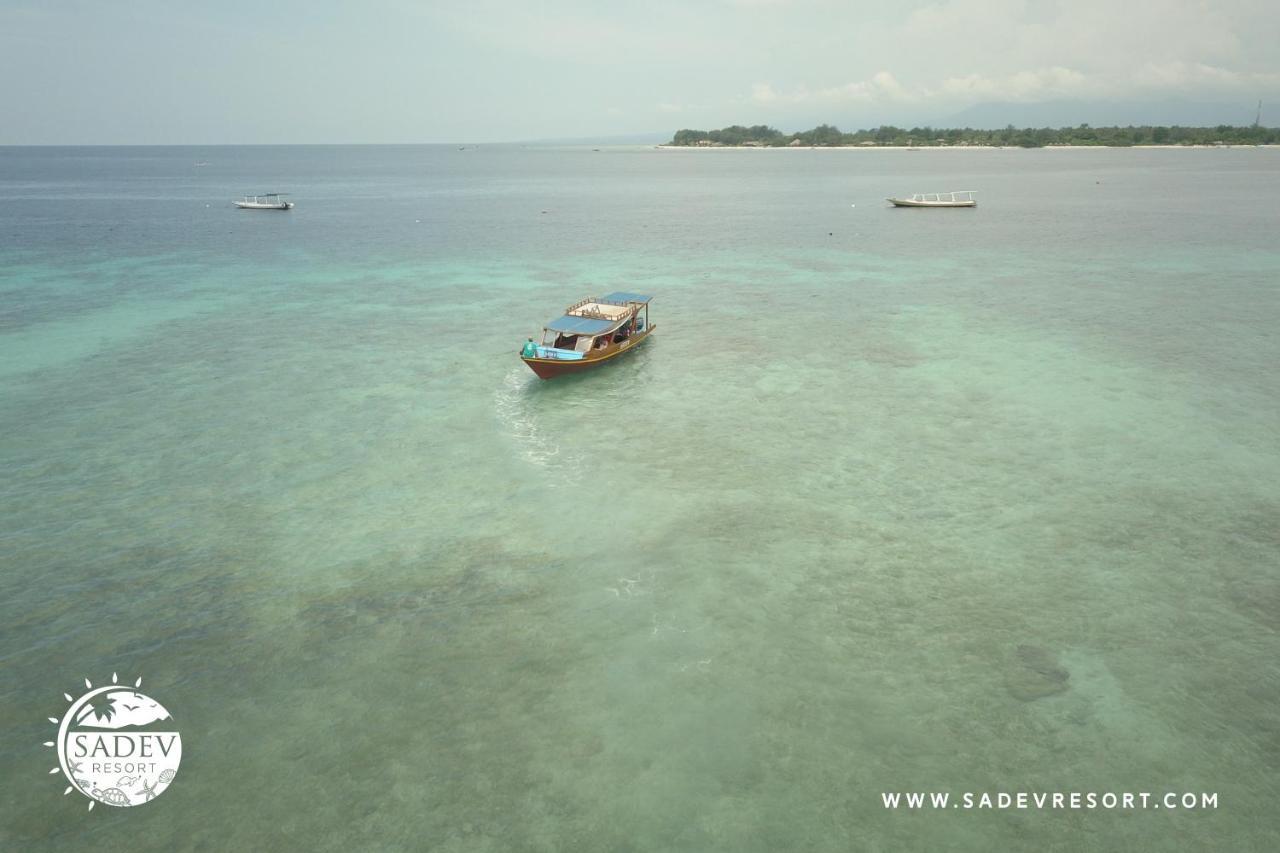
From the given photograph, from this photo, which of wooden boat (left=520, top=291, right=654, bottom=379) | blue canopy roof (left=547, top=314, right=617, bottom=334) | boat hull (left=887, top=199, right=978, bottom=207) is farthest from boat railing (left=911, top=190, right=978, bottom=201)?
blue canopy roof (left=547, top=314, right=617, bottom=334)

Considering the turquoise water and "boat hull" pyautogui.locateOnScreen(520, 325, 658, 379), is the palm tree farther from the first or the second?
"boat hull" pyautogui.locateOnScreen(520, 325, 658, 379)

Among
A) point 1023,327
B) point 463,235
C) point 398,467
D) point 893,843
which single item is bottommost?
point 893,843

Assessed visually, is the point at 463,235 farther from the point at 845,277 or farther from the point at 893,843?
the point at 893,843

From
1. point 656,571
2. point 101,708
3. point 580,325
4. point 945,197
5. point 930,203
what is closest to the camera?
point 101,708

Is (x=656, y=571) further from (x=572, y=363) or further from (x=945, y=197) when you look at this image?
(x=945, y=197)

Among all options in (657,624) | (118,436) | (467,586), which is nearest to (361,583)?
(467,586)

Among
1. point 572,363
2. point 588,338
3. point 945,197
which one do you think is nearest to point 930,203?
point 945,197

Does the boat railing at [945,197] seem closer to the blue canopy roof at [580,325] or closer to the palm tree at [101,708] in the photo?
the blue canopy roof at [580,325]
